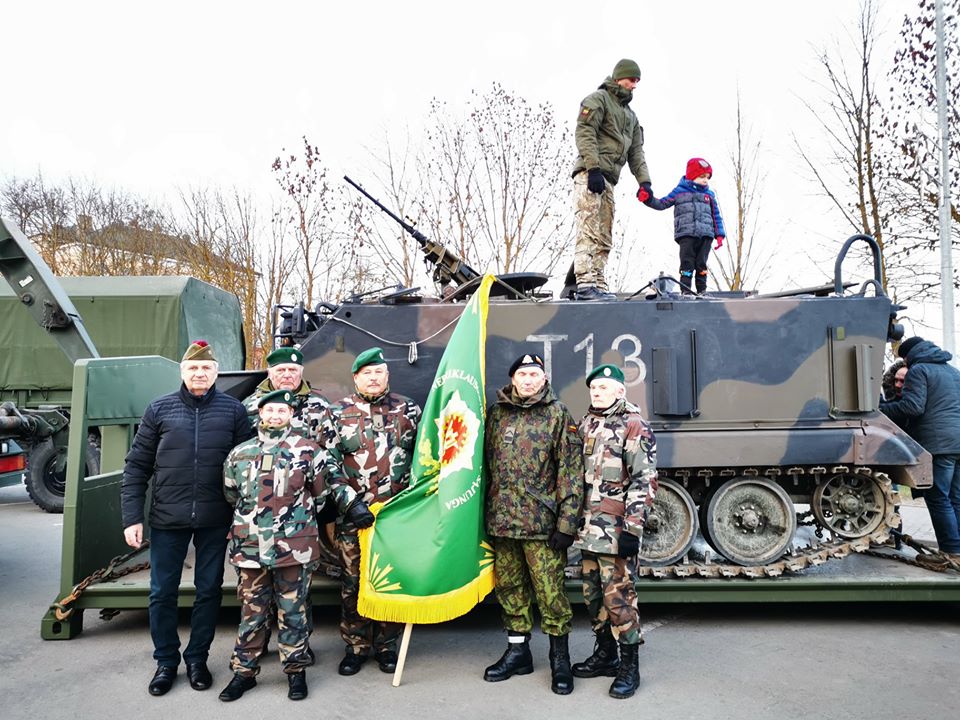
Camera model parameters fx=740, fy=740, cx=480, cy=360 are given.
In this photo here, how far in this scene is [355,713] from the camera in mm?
4004

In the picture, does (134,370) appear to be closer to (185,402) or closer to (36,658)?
(185,402)

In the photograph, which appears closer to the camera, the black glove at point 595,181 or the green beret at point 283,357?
the green beret at point 283,357

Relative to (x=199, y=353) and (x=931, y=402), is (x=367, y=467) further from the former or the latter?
(x=931, y=402)

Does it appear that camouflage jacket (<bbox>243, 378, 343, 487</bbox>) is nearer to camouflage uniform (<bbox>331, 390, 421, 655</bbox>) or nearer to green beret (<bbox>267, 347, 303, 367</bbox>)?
camouflage uniform (<bbox>331, 390, 421, 655</bbox>)

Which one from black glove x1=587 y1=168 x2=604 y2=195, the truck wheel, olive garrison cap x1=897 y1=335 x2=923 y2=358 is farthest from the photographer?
the truck wheel

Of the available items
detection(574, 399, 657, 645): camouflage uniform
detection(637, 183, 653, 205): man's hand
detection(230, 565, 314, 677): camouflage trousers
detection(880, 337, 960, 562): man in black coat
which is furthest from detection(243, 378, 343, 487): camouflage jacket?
detection(880, 337, 960, 562): man in black coat

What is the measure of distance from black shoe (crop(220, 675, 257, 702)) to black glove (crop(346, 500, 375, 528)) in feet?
3.46

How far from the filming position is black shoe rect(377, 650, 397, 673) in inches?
181

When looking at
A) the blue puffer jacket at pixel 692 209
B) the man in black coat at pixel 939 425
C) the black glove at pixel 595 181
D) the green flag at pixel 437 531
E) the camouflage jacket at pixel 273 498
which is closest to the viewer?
the camouflage jacket at pixel 273 498

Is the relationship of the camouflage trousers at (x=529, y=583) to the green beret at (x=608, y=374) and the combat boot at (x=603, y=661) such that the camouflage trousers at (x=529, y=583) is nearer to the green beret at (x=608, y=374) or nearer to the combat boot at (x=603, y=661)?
the combat boot at (x=603, y=661)

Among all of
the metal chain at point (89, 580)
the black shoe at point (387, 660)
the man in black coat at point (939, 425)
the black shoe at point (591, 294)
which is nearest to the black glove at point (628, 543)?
the black shoe at point (387, 660)

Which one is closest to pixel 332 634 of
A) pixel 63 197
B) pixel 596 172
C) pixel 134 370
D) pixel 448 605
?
pixel 448 605

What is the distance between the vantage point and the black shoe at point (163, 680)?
424cm

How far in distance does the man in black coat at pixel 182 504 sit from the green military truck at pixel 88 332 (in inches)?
289
